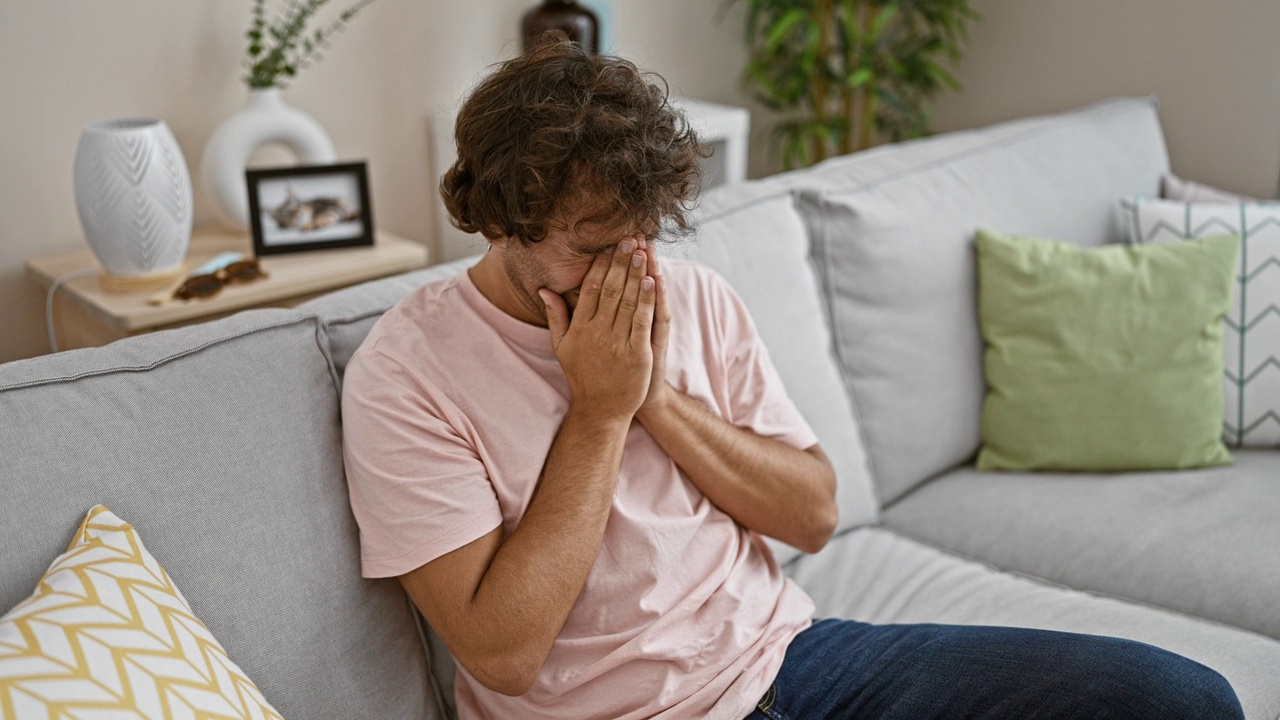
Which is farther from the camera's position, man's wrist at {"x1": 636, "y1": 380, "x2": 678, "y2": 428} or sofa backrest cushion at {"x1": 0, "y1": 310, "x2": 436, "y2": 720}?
man's wrist at {"x1": 636, "y1": 380, "x2": 678, "y2": 428}

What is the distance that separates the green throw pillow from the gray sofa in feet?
0.17

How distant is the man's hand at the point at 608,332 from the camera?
3.84 ft

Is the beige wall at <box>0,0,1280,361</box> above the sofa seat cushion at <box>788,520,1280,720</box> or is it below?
above

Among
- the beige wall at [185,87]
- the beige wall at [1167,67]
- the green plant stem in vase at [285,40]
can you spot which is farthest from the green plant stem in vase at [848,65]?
the green plant stem in vase at [285,40]

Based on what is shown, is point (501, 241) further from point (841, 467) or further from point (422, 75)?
point (422, 75)

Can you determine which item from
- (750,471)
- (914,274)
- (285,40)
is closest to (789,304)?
(914,274)

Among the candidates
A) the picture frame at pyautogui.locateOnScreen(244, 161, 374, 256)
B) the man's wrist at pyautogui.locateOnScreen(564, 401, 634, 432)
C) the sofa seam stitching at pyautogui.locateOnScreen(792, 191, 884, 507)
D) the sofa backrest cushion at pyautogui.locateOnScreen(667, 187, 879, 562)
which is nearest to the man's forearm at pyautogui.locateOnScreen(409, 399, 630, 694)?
the man's wrist at pyautogui.locateOnScreen(564, 401, 634, 432)

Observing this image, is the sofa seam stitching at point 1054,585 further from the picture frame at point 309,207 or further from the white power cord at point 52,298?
the white power cord at point 52,298

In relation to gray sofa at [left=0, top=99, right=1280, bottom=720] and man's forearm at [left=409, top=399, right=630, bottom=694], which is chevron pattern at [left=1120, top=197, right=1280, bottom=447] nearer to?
gray sofa at [left=0, top=99, right=1280, bottom=720]

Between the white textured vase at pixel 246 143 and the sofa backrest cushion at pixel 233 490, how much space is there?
991 mm

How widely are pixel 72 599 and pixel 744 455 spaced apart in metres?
0.72

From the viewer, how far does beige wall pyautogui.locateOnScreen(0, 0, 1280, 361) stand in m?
2.12

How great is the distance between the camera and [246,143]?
214cm

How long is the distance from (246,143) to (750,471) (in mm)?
1348
